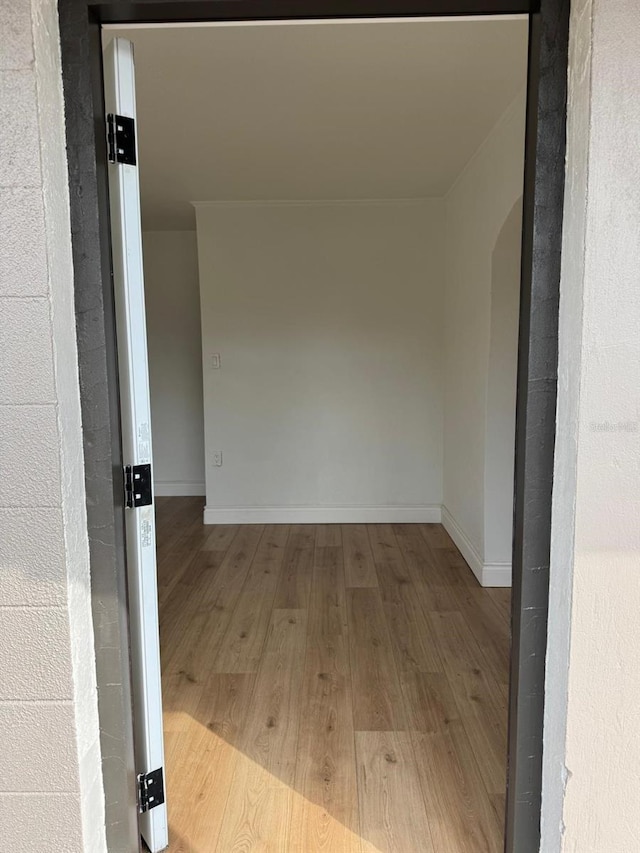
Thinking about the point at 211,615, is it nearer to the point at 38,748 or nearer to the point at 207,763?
the point at 207,763

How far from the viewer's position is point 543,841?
126 cm

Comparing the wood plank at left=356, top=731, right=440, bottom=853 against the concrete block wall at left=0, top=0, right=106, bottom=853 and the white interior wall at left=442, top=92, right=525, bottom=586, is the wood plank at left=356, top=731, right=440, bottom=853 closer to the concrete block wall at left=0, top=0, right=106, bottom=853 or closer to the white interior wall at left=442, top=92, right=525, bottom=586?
the concrete block wall at left=0, top=0, right=106, bottom=853

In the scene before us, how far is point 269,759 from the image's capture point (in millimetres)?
Answer: 1847

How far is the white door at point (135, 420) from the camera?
1248 millimetres

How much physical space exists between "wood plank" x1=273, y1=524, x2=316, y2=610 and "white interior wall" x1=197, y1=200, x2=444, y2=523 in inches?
11.5

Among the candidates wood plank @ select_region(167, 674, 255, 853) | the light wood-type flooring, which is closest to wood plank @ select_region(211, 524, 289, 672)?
the light wood-type flooring

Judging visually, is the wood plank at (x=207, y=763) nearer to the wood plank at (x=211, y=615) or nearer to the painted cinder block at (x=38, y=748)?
the wood plank at (x=211, y=615)

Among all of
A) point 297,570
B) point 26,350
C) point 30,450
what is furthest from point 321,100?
point 297,570

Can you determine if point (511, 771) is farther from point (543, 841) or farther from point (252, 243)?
point (252, 243)

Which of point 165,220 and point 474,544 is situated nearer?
point 474,544

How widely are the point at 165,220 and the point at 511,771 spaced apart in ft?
14.9

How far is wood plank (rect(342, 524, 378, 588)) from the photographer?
10.9ft

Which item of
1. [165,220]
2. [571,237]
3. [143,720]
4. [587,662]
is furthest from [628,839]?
[165,220]

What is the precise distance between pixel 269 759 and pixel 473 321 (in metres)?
2.56
